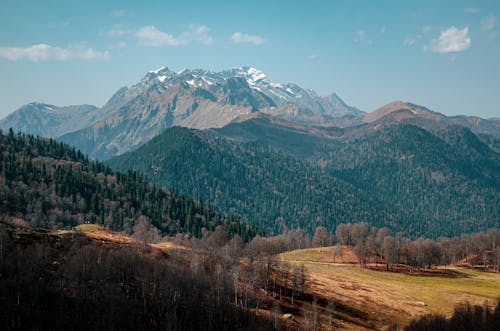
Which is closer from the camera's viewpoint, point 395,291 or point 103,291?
point 103,291

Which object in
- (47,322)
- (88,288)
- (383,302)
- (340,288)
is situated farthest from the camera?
(340,288)

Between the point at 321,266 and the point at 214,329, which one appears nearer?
the point at 214,329

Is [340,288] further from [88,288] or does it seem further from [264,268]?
[88,288]

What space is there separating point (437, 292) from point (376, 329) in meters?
47.4

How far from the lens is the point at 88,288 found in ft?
340

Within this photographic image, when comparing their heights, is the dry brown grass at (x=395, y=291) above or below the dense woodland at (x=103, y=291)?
below

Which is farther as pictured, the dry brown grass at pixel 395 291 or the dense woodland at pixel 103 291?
the dry brown grass at pixel 395 291

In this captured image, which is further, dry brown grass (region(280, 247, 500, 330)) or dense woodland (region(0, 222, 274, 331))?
dry brown grass (region(280, 247, 500, 330))

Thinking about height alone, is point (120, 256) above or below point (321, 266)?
above

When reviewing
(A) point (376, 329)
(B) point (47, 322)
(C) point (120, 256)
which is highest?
(C) point (120, 256)

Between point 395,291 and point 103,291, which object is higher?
point 103,291

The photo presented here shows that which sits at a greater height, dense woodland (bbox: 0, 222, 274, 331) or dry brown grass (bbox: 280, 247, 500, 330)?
dense woodland (bbox: 0, 222, 274, 331)

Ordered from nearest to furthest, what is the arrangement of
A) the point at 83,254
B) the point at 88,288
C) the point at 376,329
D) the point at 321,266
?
the point at 88,288 < the point at 83,254 < the point at 376,329 < the point at 321,266

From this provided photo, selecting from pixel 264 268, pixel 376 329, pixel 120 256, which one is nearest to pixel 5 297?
pixel 120 256
